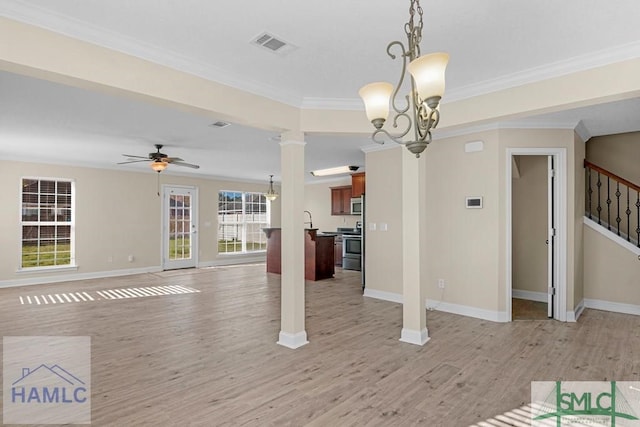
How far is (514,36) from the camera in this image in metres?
2.38

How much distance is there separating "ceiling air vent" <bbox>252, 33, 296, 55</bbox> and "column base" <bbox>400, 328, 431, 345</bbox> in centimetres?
283

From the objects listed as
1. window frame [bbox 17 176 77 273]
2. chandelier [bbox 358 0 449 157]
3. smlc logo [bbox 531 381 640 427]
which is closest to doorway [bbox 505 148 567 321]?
smlc logo [bbox 531 381 640 427]

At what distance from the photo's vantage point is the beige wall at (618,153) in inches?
199

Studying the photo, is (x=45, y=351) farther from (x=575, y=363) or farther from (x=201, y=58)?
(x=575, y=363)

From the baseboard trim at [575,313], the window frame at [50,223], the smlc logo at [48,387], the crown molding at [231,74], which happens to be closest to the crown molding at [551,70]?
the crown molding at [231,74]

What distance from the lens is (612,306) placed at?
4711mm

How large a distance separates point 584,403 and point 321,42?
3.11 metres

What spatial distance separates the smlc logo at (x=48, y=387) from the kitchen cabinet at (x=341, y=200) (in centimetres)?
710

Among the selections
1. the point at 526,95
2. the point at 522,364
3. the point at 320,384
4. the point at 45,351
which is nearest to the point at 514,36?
the point at 526,95

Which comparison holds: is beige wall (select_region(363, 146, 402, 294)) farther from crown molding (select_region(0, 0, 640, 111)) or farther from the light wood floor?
crown molding (select_region(0, 0, 640, 111))

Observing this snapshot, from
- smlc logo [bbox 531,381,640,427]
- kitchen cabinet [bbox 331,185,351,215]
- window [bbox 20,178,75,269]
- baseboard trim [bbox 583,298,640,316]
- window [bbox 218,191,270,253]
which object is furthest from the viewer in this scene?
window [bbox 218,191,270,253]

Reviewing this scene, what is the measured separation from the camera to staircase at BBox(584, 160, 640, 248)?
4.98 m

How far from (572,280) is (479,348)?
1.83 meters

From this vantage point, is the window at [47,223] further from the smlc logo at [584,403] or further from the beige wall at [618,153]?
the beige wall at [618,153]
